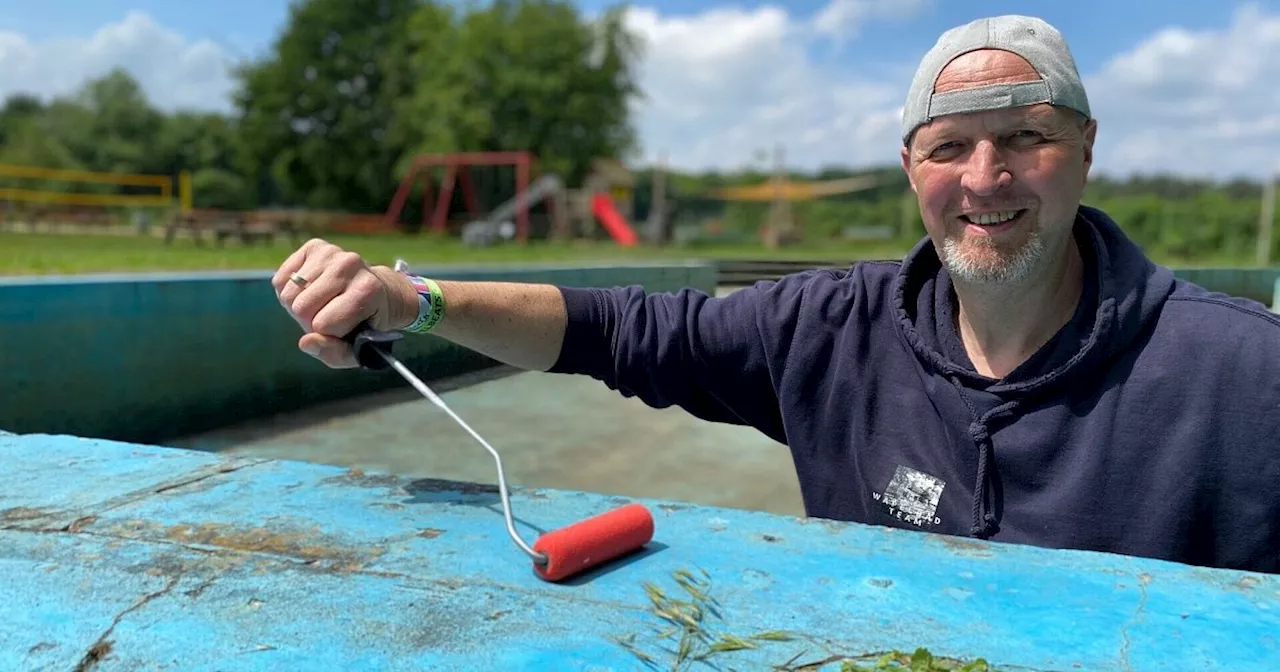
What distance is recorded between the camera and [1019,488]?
1479 mm

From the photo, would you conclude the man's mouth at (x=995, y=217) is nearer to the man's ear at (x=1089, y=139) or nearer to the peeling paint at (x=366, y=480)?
the man's ear at (x=1089, y=139)

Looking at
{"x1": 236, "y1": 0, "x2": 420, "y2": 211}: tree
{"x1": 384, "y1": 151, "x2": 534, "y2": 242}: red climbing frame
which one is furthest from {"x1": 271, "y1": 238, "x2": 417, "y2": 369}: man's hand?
{"x1": 236, "y1": 0, "x2": 420, "y2": 211}: tree

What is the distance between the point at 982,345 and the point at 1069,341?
0.19 metres

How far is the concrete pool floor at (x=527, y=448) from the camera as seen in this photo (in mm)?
3666

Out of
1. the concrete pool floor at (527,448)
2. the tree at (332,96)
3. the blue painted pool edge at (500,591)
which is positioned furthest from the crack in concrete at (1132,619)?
the tree at (332,96)

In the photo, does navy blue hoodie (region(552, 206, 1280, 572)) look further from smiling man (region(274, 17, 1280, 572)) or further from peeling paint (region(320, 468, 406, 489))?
peeling paint (region(320, 468, 406, 489))

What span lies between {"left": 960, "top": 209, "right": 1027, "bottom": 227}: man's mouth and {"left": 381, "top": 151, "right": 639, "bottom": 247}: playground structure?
58.8 feet

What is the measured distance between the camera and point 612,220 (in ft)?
72.3

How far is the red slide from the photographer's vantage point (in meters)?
21.7

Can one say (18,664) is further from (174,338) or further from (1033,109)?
(174,338)

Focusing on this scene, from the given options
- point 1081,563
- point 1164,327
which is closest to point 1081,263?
point 1164,327

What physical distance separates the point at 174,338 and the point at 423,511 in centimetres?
355

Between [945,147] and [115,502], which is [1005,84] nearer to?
[945,147]

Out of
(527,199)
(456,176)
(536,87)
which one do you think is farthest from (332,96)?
(527,199)
